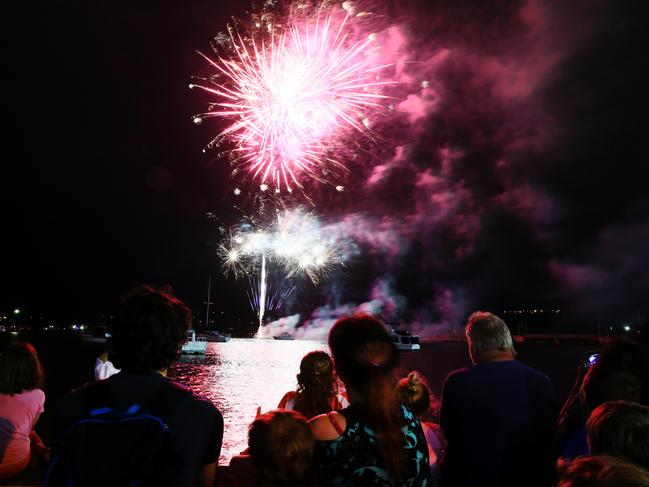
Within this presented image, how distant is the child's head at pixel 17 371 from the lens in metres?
5.05

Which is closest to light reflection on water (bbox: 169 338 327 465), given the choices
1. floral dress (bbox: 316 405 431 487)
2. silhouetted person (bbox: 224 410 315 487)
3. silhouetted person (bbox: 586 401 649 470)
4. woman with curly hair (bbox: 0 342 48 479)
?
woman with curly hair (bbox: 0 342 48 479)

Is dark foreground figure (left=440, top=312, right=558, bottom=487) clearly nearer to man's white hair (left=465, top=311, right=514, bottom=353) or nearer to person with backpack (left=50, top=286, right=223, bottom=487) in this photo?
man's white hair (left=465, top=311, right=514, bottom=353)

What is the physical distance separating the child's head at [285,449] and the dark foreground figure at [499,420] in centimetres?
164

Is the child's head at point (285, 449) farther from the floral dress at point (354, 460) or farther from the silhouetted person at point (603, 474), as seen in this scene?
the silhouetted person at point (603, 474)

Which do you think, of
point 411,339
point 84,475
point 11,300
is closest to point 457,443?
point 84,475

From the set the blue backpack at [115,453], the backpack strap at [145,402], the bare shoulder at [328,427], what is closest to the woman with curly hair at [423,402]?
the bare shoulder at [328,427]

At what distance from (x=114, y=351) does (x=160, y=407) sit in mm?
441

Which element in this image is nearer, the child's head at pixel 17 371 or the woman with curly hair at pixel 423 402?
the woman with curly hair at pixel 423 402

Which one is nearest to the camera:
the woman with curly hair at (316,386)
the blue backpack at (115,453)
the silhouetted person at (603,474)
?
the silhouetted person at (603,474)

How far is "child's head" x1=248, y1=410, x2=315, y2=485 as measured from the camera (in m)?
2.66

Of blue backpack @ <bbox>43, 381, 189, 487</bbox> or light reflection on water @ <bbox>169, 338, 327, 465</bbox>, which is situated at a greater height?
blue backpack @ <bbox>43, 381, 189, 487</bbox>

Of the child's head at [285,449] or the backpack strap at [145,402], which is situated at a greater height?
the backpack strap at [145,402]

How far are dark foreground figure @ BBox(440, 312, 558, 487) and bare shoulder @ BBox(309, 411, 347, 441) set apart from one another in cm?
157

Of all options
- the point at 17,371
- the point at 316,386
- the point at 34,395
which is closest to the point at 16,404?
the point at 34,395
